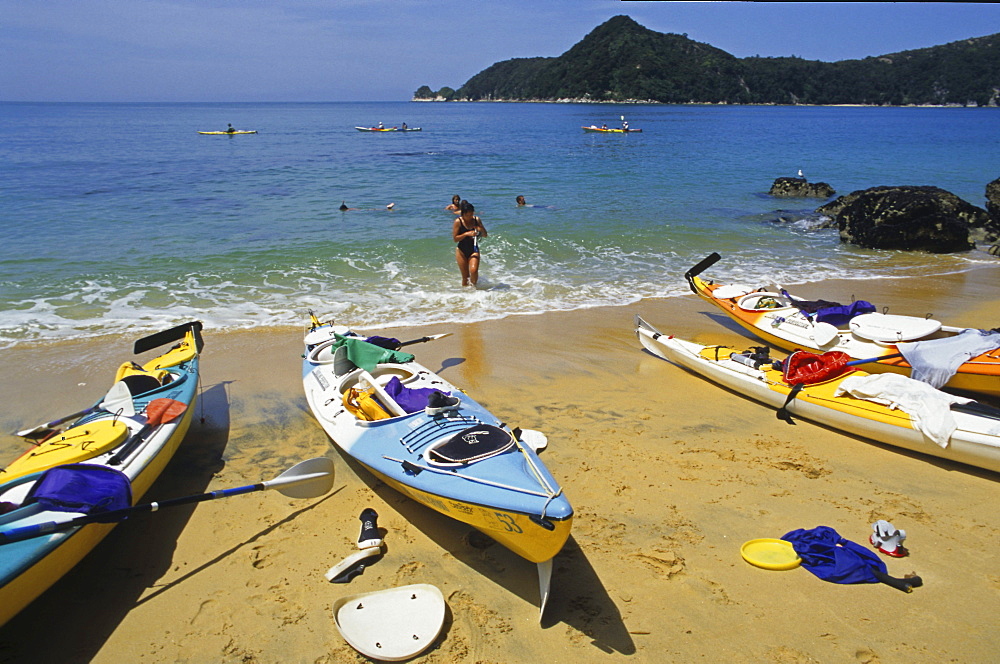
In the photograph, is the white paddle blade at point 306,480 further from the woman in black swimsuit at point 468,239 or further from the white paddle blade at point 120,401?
the woman in black swimsuit at point 468,239

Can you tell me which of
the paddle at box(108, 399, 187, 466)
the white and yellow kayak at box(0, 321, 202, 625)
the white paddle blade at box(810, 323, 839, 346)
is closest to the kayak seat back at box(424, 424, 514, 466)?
the white and yellow kayak at box(0, 321, 202, 625)

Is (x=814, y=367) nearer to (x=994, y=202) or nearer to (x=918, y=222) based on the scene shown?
(x=918, y=222)

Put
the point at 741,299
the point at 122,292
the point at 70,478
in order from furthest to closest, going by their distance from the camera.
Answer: the point at 122,292, the point at 741,299, the point at 70,478

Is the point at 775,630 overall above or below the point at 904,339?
below

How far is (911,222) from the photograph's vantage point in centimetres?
1503

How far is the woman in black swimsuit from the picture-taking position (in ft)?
36.9

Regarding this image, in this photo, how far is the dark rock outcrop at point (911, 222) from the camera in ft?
48.3

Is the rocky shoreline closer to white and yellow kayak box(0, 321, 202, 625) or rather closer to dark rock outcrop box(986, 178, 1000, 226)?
dark rock outcrop box(986, 178, 1000, 226)

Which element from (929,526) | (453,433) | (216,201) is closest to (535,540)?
(453,433)

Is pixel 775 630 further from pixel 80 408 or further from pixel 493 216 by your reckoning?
pixel 493 216

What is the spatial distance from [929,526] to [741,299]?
495 centimetres

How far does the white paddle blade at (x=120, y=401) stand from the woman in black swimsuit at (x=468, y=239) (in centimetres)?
653

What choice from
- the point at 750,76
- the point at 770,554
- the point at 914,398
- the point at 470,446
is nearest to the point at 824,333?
the point at 914,398

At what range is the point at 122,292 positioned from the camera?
37.6ft
